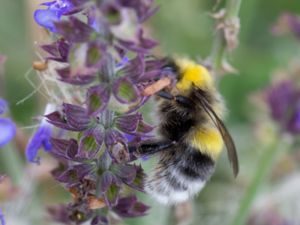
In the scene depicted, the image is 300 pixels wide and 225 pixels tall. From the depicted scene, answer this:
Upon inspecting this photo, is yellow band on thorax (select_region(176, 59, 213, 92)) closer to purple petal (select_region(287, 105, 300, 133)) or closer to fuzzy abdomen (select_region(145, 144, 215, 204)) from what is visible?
fuzzy abdomen (select_region(145, 144, 215, 204))

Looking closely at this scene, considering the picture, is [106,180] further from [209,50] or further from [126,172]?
[209,50]

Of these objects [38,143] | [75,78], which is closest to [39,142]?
[38,143]

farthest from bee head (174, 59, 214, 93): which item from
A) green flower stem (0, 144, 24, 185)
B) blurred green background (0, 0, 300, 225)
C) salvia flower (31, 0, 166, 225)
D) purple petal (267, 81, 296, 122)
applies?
blurred green background (0, 0, 300, 225)

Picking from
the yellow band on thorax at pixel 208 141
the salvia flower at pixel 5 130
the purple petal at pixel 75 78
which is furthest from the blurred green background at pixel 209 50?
the purple petal at pixel 75 78

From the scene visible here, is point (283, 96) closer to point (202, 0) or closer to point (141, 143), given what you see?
point (141, 143)

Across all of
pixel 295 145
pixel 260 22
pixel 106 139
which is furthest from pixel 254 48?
pixel 106 139

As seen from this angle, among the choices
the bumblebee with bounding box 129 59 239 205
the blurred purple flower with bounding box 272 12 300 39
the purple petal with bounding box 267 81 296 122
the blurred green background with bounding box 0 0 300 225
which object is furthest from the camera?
the blurred green background with bounding box 0 0 300 225
